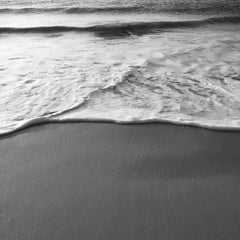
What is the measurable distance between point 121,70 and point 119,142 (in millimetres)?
2078

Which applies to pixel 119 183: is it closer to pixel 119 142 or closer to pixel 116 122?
pixel 119 142

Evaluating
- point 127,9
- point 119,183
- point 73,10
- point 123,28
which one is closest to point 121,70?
point 119,183

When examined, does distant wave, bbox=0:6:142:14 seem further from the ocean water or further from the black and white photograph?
the black and white photograph

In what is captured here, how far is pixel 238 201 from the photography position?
2.20 meters

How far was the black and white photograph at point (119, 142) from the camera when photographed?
2.01 metres

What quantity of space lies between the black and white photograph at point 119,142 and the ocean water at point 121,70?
0.06 feet

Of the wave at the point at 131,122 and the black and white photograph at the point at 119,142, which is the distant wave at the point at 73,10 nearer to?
the black and white photograph at the point at 119,142

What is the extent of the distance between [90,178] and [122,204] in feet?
1.18

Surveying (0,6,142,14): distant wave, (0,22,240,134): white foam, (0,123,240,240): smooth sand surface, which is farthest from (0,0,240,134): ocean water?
(0,6,142,14): distant wave

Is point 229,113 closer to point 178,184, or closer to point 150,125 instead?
point 150,125

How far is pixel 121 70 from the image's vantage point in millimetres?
4809

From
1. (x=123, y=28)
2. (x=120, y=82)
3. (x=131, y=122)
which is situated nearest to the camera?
(x=131, y=122)

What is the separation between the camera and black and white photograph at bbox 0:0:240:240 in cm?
201

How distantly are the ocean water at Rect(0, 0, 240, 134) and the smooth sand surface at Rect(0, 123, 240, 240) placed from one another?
0.96ft
